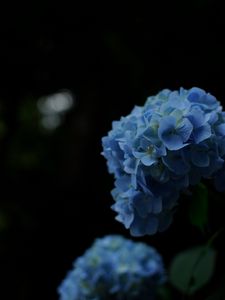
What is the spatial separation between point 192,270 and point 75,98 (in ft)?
5.28

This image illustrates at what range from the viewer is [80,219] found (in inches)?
86.4

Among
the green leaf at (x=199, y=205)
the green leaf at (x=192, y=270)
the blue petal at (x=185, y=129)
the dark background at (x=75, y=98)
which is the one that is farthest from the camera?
the dark background at (x=75, y=98)

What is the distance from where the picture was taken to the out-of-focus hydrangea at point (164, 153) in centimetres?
65

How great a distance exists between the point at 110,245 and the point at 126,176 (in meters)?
0.40

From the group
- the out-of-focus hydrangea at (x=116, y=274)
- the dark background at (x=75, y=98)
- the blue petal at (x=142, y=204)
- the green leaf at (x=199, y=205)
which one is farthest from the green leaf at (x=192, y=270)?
the dark background at (x=75, y=98)

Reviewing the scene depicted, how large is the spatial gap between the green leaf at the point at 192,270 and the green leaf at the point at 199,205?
168 millimetres

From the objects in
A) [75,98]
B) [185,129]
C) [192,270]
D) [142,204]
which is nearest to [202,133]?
[185,129]

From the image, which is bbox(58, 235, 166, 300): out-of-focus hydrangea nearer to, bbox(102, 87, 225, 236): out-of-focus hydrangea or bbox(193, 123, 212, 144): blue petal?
bbox(102, 87, 225, 236): out-of-focus hydrangea

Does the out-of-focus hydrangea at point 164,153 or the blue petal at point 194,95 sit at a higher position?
the blue petal at point 194,95

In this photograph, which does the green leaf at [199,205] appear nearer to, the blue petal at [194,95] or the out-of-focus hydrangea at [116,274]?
the blue petal at [194,95]

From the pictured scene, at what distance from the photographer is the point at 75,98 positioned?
250 centimetres

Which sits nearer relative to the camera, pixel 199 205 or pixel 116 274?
pixel 199 205

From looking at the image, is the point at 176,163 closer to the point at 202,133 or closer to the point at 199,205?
the point at 202,133

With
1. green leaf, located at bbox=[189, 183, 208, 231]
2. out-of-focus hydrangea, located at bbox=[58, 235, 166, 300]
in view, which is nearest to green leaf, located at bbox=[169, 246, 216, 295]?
out-of-focus hydrangea, located at bbox=[58, 235, 166, 300]
